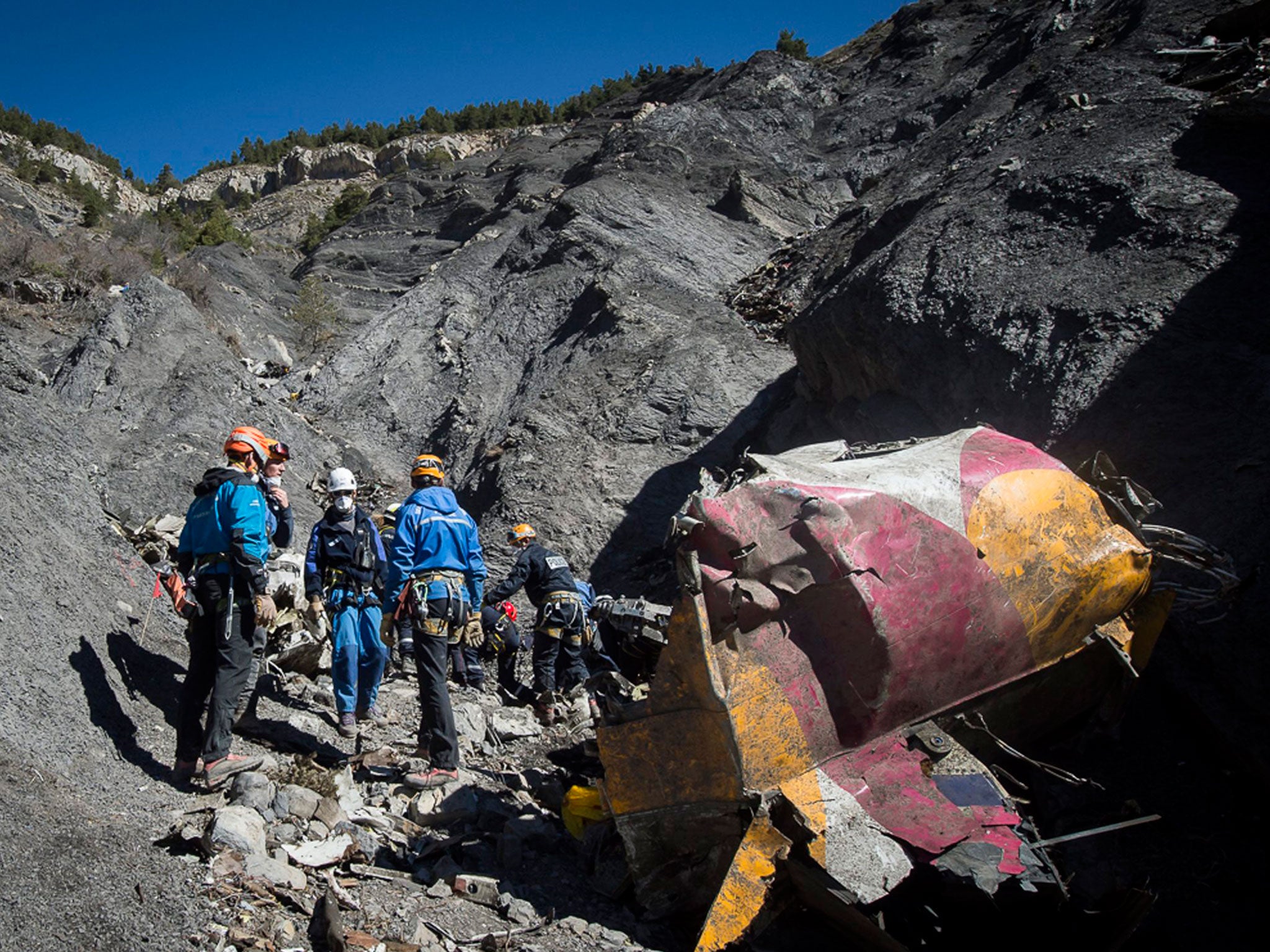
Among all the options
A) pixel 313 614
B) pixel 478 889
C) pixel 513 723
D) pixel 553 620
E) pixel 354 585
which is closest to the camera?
pixel 478 889

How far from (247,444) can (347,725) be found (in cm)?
197

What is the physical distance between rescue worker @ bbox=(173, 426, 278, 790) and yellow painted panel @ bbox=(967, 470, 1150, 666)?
11.4ft

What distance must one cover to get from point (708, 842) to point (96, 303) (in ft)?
46.0

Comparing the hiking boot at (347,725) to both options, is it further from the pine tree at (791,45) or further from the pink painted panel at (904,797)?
the pine tree at (791,45)

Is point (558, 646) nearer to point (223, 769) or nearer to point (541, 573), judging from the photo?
point (541, 573)

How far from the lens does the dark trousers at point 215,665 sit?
13.6 feet

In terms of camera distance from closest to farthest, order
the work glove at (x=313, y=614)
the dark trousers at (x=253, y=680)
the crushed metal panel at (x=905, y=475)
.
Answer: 1. the crushed metal panel at (x=905, y=475)
2. the dark trousers at (x=253, y=680)
3. the work glove at (x=313, y=614)

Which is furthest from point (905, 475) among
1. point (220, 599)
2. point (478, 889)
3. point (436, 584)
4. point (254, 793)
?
point (220, 599)

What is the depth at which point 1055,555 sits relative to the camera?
11.8 ft

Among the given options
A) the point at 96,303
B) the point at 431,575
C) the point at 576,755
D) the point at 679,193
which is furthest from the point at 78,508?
the point at 679,193

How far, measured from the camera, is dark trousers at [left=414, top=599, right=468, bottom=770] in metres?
4.71

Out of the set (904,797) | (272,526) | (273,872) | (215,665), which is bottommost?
(904,797)

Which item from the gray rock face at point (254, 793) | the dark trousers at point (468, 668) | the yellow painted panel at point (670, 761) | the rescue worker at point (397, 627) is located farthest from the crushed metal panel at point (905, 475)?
the dark trousers at point (468, 668)

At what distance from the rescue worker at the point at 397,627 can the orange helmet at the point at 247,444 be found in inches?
35.3
